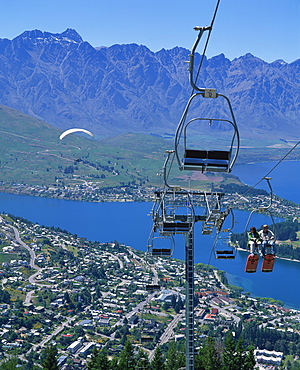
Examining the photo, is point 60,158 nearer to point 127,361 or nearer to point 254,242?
point 127,361

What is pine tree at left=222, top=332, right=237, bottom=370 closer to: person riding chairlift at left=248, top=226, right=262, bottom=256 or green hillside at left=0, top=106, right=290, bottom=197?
person riding chairlift at left=248, top=226, right=262, bottom=256

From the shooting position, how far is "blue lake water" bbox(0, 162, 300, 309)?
128 ft

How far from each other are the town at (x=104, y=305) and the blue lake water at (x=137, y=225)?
2.11 m

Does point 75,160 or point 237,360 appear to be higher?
point 75,160

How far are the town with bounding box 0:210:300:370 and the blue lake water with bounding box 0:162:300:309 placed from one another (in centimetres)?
211

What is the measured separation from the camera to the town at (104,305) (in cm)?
2652

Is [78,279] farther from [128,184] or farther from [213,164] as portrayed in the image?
[128,184]

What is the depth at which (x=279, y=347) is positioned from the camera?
2573 centimetres

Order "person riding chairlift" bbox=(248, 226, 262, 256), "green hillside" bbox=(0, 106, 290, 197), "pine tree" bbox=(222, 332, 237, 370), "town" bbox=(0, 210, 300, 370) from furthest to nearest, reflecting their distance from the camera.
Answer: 1. "green hillside" bbox=(0, 106, 290, 197)
2. "town" bbox=(0, 210, 300, 370)
3. "pine tree" bbox=(222, 332, 237, 370)
4. "person riding chairlift" bbox=(248, 226, 262, 256)

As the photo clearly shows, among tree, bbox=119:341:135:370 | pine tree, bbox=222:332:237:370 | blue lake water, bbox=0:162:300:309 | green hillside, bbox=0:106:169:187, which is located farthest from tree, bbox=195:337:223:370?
green hillside, bbox=0:106:169:187

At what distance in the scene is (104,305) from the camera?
33.0 meters

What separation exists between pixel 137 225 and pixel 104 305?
27903mm

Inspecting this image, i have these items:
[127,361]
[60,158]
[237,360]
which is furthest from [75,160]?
[237,360]

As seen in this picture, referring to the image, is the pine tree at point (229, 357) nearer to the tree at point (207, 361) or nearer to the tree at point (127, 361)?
the tree at point (207, 361)
